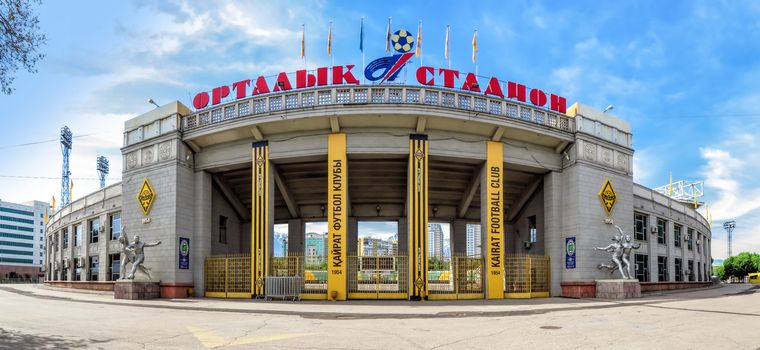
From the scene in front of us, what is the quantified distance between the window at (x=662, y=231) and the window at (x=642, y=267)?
3677 millimetres

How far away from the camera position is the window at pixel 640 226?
121 feet

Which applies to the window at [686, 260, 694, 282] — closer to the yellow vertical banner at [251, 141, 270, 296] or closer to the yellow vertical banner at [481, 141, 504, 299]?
the yellow vertical banner at [481, 141, 504, 299]

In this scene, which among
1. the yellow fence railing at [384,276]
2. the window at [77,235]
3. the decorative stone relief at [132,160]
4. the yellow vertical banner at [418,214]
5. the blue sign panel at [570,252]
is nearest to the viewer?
the yellow vertical banner at [418,214]

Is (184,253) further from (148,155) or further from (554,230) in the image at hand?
(554,230)

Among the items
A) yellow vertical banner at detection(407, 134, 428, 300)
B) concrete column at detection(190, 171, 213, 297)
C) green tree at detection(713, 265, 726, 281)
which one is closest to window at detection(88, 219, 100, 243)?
concrete column at detection(190, 171, 213, 297)

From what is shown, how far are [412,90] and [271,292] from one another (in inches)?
470

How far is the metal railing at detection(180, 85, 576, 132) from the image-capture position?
26688 mm

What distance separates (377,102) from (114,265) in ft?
81.0

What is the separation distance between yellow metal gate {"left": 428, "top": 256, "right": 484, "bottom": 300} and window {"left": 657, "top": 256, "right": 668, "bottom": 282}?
59.6 feet

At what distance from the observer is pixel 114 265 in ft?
128

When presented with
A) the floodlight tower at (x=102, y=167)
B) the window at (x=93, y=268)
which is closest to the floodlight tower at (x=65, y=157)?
the floodlight tower at (x=102, y=167)

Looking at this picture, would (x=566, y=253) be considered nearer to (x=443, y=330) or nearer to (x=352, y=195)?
(x=352, y=195)

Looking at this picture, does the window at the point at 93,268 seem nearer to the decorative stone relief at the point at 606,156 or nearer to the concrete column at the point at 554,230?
the concrete column at the point at 554,230

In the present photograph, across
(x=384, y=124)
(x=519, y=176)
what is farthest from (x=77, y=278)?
(x=519, y=176)
